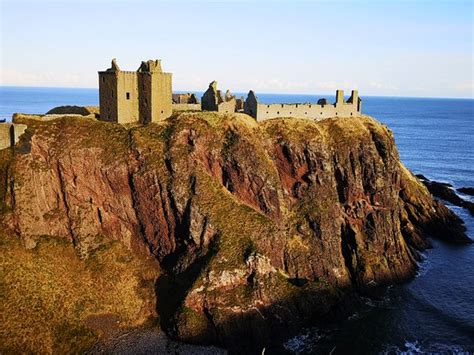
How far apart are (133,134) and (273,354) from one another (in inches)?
1516

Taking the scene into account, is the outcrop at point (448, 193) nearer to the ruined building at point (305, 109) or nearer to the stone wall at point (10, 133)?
the ruined building at point (305, 109)

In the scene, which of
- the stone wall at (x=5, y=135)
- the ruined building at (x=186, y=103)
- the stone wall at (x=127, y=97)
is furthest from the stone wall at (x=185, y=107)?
the stone wall at (x=5, y=135)

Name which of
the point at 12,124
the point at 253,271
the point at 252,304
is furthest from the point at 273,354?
the point at 12,124

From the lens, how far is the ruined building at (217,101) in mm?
82250

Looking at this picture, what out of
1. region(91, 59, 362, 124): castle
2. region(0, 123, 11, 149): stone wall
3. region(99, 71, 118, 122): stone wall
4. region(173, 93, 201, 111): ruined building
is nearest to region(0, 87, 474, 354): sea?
region(91, 59, 362, 124): castle

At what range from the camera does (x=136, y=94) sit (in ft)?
263

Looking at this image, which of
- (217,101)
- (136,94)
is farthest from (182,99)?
(136,94)

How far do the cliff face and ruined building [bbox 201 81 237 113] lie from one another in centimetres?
413

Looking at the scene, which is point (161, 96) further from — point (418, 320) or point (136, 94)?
point (418, 320)

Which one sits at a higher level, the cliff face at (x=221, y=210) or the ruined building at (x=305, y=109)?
the ruined building at (x=305, y=109)

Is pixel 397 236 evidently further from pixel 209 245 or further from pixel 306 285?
pixel 209 245

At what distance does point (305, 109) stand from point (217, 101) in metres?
15.9

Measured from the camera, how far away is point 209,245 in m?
67.9

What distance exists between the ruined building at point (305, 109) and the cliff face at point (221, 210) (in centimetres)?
229
